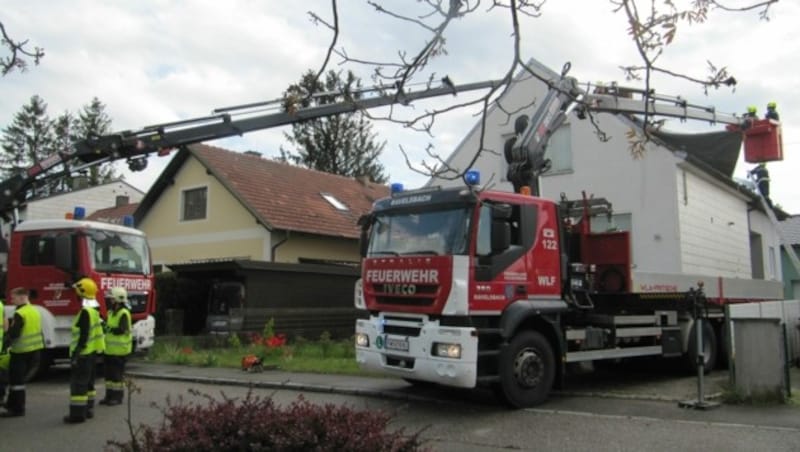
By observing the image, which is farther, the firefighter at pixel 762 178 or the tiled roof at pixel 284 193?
the tiled roof at pixel 284 193

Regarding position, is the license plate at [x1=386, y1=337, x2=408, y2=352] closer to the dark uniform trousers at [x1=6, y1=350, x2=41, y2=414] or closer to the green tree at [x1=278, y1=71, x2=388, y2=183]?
the dark uniform trousers at [x1=6, y1=350, x2=41, y2=414]

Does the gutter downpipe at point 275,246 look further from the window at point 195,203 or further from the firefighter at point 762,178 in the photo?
the firefighter at point 762,178

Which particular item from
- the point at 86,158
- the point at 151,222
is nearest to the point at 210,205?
the point at 151,222

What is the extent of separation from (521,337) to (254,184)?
56.1 feet

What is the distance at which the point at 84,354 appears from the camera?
9.09m

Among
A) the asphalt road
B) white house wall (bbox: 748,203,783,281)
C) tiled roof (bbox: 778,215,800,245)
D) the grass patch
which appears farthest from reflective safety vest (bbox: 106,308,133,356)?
tiled roof (bbox: 778,215,800,245)

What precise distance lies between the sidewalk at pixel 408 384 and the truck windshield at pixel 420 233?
2.28 metres

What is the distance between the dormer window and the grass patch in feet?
29.3

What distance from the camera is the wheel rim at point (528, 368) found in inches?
363

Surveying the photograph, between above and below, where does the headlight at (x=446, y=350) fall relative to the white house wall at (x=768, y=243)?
below

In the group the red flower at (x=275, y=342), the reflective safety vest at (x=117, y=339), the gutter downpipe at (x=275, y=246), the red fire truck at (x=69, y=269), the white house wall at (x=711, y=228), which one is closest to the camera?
the reflective safety vest at (x=117, y=339)

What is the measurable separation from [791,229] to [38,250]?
33.2 metres

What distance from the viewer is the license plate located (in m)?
9.20

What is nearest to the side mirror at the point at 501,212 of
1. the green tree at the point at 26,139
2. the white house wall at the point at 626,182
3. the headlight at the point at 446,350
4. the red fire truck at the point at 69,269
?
the headlight at the point at 446,350
